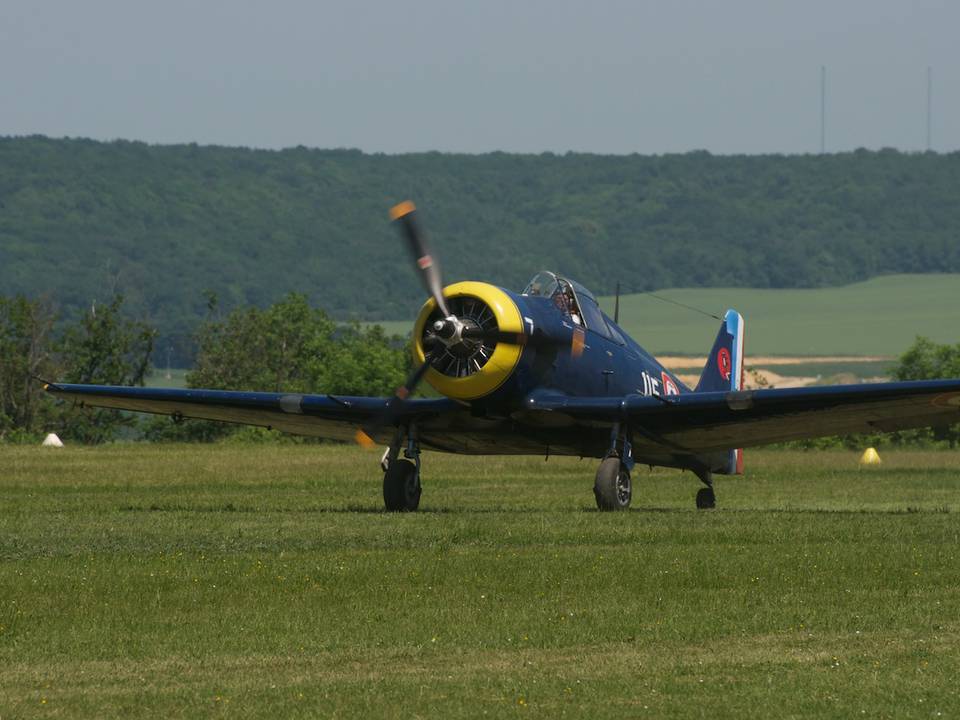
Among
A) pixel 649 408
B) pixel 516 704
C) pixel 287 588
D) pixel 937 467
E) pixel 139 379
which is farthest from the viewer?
pixel 139 379

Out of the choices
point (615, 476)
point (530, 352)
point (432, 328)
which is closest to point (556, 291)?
point (530, 352)

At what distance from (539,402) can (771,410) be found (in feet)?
9.86

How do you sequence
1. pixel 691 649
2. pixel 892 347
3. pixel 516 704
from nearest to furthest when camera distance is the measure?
pixel 516 704 → pixel 691 649 → pixel 892 347

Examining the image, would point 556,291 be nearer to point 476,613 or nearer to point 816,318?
point 476,613

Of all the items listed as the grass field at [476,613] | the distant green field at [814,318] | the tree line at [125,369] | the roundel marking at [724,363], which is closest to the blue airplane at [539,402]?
the grass field at [476,613]

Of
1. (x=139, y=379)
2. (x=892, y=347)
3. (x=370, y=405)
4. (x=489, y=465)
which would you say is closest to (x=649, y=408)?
(x=370, y=405)

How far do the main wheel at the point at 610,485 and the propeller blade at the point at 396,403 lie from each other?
258 centimetres

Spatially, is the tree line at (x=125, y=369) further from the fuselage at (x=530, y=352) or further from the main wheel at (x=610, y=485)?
the main wheel at (x=610, y=485)

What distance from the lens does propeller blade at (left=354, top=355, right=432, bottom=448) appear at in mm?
19656

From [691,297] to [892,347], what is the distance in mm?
59405

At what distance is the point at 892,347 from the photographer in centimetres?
11544

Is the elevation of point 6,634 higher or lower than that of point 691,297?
lower

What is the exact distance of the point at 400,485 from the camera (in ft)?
70.7

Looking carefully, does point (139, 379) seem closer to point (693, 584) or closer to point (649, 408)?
point (649, 408)
